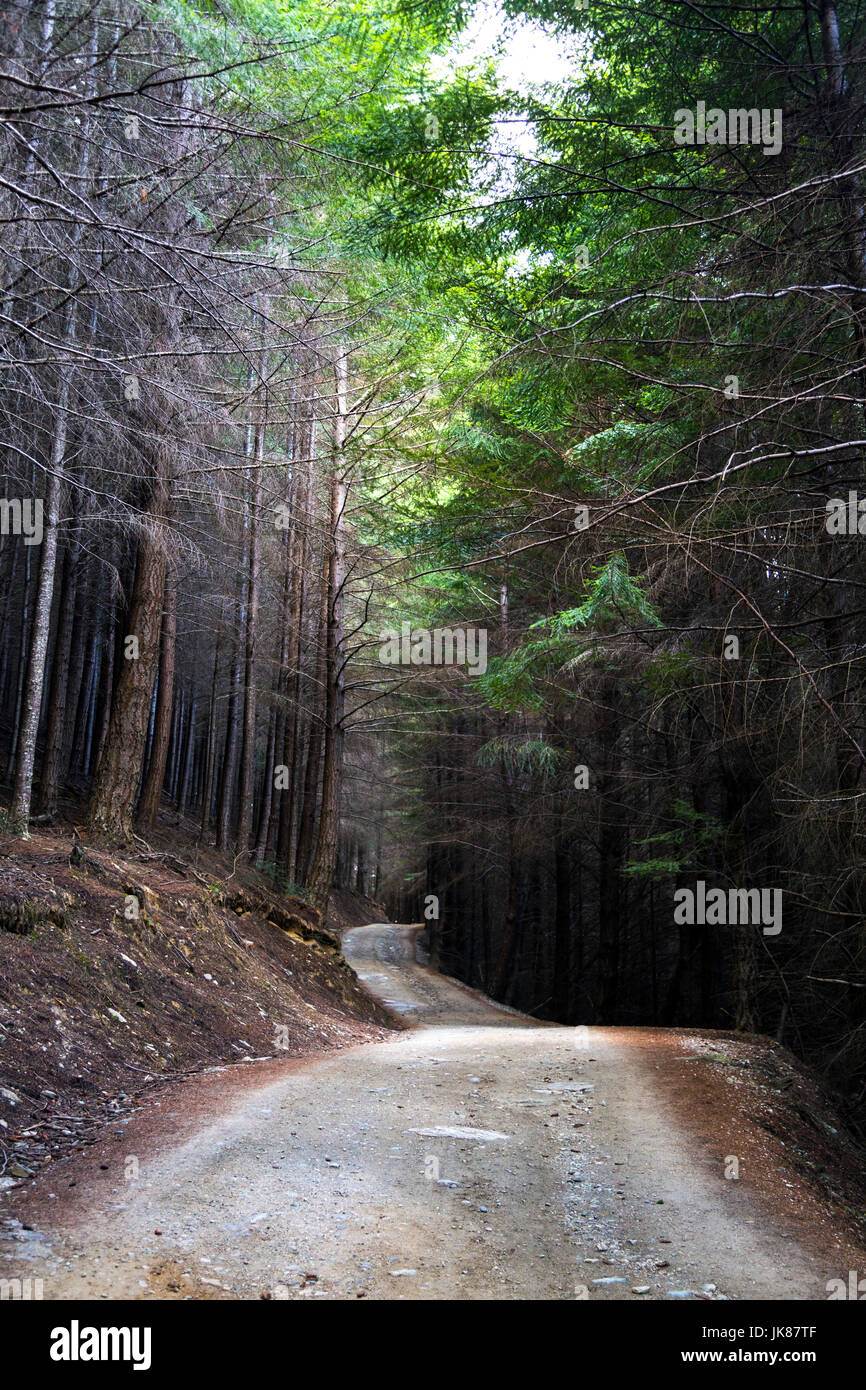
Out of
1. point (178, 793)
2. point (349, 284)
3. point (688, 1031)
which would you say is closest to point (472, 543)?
point (349, 284)

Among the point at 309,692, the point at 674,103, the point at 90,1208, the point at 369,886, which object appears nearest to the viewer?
the point at 90,1208

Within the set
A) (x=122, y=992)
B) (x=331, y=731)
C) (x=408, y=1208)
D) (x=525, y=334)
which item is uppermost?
(x=525, y=334)

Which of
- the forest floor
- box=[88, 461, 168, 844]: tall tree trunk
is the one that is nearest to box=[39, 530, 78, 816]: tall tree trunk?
box=[88, 461, 168, 844]: tall tree trunk

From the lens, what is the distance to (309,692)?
19391mm

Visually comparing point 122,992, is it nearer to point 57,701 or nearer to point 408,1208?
point 408,1208

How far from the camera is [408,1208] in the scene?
4.30 meters

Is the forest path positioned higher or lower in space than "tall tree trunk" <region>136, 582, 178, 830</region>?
lower

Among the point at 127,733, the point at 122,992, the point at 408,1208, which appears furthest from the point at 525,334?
the point at 127,733

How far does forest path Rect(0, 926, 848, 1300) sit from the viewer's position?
341cm

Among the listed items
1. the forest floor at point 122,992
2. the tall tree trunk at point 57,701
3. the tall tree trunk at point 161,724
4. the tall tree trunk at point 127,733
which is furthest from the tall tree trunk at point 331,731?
the tall tree trunk at point 57,701

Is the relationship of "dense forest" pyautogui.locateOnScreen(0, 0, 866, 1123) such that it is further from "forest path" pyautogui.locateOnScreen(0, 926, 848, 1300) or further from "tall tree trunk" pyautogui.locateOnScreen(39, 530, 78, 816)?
"forest path" pyautogui.locateOnScreen(0, 926, 848, 1300)
